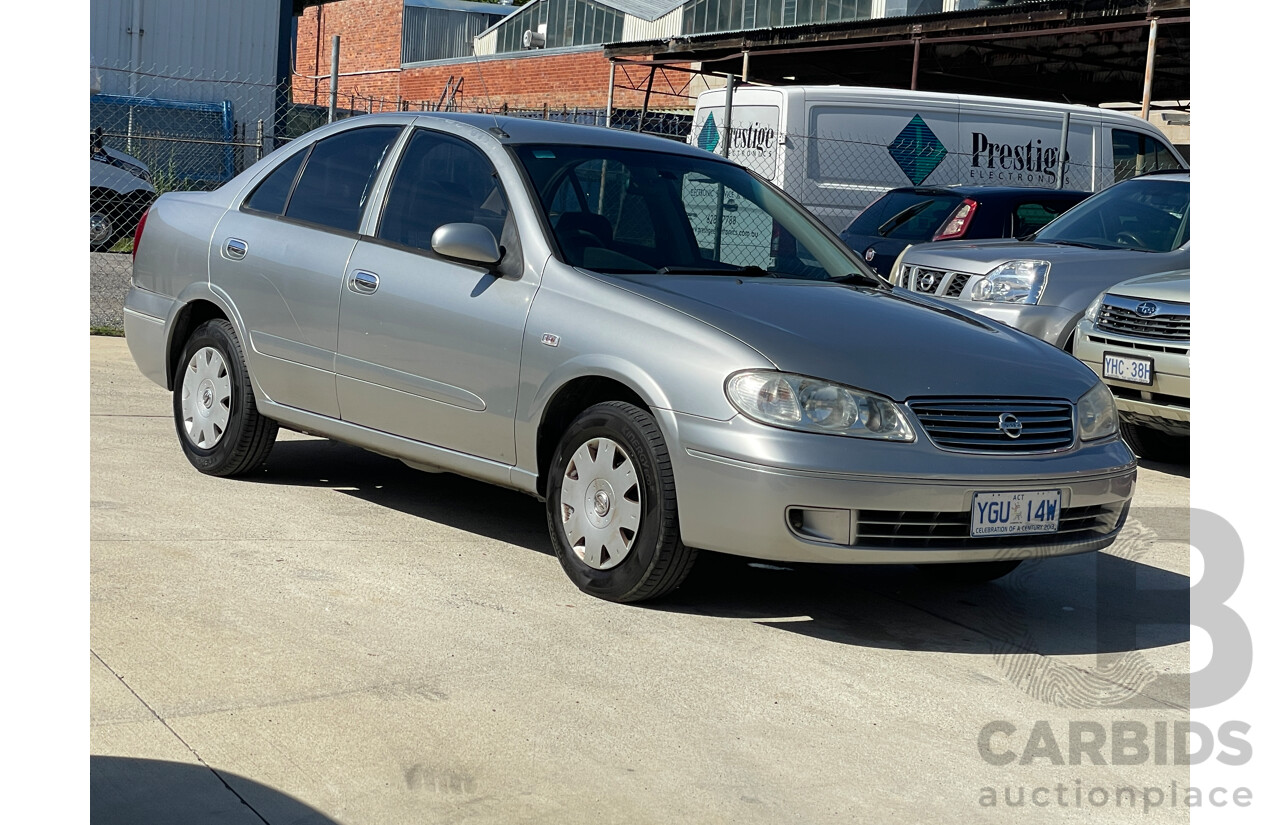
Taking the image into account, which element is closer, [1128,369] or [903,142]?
[1128,369]

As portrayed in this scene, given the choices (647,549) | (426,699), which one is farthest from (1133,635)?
(426,699)

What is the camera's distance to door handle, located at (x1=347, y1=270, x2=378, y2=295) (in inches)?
226

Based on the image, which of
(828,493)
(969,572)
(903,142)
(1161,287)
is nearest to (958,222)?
(1161,287)

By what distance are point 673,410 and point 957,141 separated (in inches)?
496

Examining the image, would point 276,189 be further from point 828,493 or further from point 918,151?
point 918,151

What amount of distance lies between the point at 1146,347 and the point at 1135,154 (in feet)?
30.1

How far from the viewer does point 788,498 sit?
448 centimetres

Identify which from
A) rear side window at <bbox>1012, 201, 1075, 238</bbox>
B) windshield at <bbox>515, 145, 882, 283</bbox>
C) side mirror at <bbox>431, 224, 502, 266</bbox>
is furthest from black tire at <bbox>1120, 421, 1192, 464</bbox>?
side mirror at <bbox>431, 224, 502, 266</bbox>

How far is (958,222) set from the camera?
12008mm

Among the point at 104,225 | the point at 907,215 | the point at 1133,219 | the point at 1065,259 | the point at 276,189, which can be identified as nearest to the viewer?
the point at 276,189

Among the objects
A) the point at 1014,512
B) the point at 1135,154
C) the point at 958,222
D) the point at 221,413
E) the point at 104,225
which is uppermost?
the point at 1135,154

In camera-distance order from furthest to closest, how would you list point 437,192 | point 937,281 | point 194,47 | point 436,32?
point 436,32 → point 194,47 → point 937,281 → point 437,192

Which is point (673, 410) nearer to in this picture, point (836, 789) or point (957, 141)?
point (836, 789)

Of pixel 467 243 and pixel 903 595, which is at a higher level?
pixel 467 243
